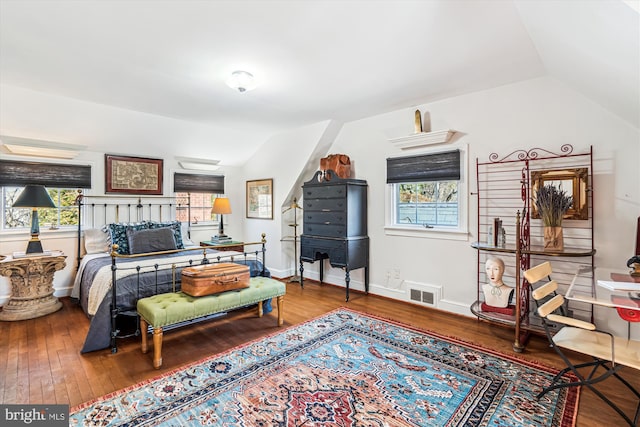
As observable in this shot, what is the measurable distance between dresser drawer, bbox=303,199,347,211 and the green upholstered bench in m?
1.60

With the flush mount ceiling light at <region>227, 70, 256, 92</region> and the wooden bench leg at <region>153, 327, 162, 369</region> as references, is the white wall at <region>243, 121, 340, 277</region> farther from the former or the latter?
the wooden bench leg at <region>153, 327, 162, 369</region>

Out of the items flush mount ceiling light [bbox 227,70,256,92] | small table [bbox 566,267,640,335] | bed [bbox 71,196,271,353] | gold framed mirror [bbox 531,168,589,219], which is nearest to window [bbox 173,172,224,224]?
bed [bbox 71,196,271,353]

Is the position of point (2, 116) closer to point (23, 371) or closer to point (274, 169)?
point (23, 371)

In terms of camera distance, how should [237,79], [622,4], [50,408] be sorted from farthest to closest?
[237,79], [50,408], [622,4]

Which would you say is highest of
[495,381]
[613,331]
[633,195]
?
[633,195]

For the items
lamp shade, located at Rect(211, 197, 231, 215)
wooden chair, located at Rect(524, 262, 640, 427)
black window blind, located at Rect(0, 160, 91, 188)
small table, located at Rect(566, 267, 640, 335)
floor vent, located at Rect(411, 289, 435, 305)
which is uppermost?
black window blind, located at Rect(0, 160, 91, 188)

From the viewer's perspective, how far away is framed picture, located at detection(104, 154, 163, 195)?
4.84 meters

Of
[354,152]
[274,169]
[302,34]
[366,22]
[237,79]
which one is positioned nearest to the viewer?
[366,22]

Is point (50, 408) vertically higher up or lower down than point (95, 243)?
lower down

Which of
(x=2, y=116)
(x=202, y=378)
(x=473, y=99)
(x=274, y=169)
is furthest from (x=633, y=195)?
(x=2, y=116)

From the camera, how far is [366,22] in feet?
7.27

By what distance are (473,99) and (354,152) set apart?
1.77 metres

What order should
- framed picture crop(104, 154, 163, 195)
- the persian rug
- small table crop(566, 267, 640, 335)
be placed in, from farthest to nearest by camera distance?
1. framed picture crop(104, 154, 163, 195)
2. the persian rug
3. small table crop(566, 267, 640, 335)

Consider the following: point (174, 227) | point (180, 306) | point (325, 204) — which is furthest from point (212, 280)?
point (174, 227)
